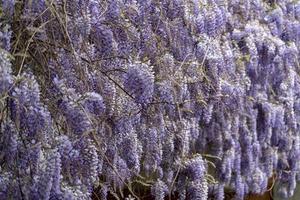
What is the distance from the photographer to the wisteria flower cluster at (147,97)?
11.1 feet

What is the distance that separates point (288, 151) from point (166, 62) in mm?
2589

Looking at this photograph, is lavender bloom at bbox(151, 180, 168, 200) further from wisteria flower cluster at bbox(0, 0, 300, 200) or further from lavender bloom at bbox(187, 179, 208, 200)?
lavender bloom at bbox(187, 179, 208, 200)

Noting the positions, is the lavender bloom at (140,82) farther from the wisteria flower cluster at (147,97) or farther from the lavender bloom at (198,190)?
the lavender bloom at (198,190)

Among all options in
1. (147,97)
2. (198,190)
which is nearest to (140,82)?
(147,97)

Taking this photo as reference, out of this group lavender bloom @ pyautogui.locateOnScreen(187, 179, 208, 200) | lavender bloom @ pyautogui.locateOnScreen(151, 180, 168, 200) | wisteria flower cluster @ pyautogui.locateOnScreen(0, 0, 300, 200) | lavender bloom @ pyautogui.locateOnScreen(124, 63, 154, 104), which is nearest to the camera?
wisteria flower cluster @ pyautogui.locateOnScreen(0, 0, 300, 200)

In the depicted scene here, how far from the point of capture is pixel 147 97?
395cm

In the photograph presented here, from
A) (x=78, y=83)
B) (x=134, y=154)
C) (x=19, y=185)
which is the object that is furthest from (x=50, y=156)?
(x=134, y=154)

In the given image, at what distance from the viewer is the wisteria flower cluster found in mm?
3381

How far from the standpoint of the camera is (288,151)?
6.89 metres

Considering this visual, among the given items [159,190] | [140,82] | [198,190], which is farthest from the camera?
[159,190]

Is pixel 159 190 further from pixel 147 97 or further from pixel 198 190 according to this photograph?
pixel 147 97

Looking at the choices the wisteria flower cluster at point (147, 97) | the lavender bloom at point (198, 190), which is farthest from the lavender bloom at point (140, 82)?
the lavender bloom at point (198, 190)

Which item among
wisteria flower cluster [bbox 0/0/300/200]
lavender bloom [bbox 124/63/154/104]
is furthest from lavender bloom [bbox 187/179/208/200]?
lavender bloom [bbox 124/63/154/104]

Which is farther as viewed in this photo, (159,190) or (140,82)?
(159,190)
